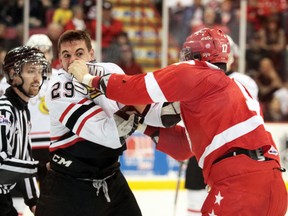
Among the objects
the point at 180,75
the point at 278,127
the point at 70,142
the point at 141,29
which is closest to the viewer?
the point at 180,75

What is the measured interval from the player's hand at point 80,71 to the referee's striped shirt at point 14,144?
1.20ft

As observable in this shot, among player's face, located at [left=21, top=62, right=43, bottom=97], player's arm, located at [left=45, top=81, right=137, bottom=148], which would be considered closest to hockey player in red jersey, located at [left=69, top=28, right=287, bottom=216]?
player's arm, located at [left=45, top=81, right=137, bottom=148]

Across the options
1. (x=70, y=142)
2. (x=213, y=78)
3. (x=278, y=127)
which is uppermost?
(x=213, y=78)

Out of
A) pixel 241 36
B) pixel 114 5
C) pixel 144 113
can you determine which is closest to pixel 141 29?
pixel 114 5

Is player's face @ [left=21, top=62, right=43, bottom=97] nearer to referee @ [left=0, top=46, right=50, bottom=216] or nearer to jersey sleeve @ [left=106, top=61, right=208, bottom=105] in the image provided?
referee @ [left=0, top=46, right=50, bottom=216]

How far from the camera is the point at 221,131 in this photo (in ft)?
9.32

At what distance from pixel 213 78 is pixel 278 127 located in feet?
13.9

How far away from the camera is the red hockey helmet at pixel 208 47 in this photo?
9.72 ft

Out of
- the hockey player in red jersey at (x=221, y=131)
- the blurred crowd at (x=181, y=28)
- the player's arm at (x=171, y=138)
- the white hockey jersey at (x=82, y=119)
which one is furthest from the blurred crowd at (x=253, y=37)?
the hockey player in red jersey at (x=221, y=131)

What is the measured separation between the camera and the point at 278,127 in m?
6.94

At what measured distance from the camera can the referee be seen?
3223mm

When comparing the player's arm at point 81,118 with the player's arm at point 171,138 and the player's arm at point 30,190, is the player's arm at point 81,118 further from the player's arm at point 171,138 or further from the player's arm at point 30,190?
the player's arm at point 30,190

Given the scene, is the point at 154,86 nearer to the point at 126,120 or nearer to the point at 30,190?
the point at 126,120

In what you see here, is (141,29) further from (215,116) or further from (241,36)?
(215,116)
